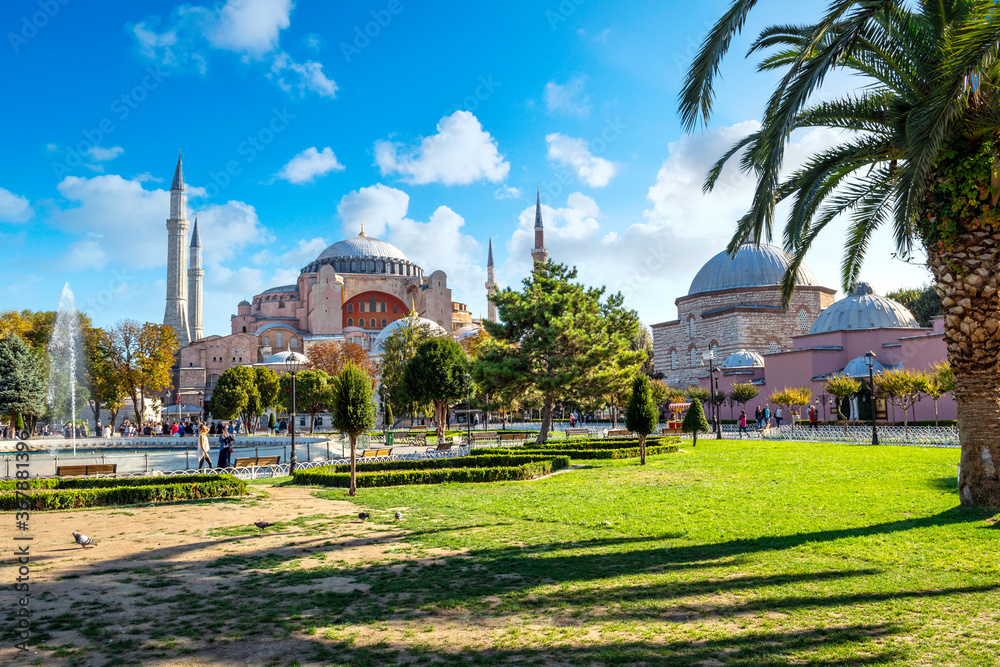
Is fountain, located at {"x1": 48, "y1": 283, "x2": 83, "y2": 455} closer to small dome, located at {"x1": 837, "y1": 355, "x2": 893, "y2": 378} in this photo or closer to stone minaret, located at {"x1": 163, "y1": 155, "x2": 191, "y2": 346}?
stone minaret, located at {"x1": 163, "y1": 155, "x2": 191, "y2": 346}

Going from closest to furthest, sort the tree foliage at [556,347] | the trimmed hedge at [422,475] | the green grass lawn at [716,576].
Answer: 1. the green grass lawn at [716,576]
2. the trimmed hedge at [422,475]
3. the tree foliage at [556,347]

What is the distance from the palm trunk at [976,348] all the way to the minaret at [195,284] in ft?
209

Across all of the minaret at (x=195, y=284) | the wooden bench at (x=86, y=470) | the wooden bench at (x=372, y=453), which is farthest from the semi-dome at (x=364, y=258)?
the wooden bench at (x=86, y=470)

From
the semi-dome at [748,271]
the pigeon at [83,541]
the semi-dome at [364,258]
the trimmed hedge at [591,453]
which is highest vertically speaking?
the semi-dome at [364,258]

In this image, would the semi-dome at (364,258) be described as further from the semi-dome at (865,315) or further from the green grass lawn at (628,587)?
the green grass lawn at (628,587)

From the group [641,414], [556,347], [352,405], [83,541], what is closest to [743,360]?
[556,347]

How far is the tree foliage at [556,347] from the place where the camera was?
64.2ft

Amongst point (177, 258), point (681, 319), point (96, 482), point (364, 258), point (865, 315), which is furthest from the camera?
point (364, 258)

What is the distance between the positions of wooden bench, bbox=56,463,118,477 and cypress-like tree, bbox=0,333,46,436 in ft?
81.1

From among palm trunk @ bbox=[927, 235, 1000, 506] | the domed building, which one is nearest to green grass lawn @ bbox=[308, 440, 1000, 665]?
palm trunk @ bbox=[927, 235, 1000, 506]

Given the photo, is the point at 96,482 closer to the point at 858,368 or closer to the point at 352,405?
the point at 352,405

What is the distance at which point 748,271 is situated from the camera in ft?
147

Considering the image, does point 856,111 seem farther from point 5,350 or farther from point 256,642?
point 5,350

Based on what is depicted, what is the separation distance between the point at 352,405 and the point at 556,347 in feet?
30.8
